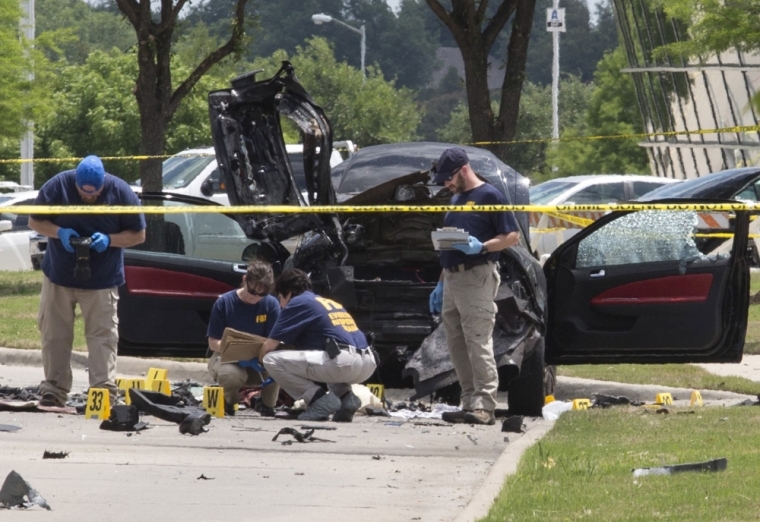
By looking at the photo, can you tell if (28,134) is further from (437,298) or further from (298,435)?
(298,435)

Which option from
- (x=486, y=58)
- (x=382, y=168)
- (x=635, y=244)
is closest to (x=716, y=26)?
(x=486, y=58)

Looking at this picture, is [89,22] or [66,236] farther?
[89,22]

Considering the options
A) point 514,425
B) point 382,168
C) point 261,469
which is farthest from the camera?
point 382,168

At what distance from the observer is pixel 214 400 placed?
28.7ft

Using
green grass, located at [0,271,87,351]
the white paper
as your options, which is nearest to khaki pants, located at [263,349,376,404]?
the white paper

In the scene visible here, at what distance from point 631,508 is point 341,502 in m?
1.24

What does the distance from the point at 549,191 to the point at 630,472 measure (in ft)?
52.4

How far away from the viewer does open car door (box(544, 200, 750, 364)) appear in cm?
920

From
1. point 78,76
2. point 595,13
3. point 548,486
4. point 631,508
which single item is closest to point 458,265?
point 548,486

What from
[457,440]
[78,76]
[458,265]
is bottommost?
[457,440]

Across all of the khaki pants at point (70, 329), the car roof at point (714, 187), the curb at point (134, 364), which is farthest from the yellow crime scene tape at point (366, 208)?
the curb at point (134, 364)

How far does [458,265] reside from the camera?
8.47m

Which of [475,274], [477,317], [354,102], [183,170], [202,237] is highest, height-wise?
[354,102]

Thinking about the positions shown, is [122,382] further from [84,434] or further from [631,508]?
[631,508]
